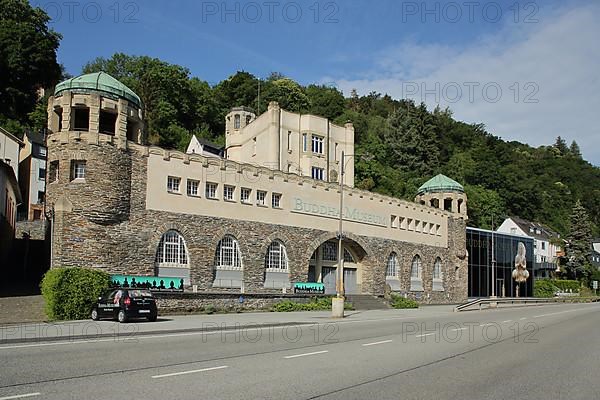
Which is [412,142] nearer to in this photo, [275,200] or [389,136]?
[389,136]

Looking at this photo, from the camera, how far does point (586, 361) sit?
47.8 feet

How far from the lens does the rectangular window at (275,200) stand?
40.9 m

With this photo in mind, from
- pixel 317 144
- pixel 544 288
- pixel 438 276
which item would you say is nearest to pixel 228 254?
pixel 317 144

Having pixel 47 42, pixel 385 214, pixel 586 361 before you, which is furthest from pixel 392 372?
pixel 47 42

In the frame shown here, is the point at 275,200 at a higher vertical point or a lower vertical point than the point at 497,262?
higher

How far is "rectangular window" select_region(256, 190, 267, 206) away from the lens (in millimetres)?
39891

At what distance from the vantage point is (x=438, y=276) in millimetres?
59438

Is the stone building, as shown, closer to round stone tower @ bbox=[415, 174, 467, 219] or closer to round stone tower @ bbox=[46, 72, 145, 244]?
round stone tower @ bbox=[46, 72, 145, 244]

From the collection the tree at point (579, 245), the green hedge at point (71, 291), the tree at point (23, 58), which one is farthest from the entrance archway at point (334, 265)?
the tree at point (579, 245)

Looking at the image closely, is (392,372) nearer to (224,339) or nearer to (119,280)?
(224,339)

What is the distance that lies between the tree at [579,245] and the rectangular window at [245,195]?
73696mm

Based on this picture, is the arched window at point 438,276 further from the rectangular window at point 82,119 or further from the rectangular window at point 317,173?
the rectangular window at point 82,119

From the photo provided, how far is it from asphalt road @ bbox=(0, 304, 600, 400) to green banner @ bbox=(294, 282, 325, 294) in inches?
852

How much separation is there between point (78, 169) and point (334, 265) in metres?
21.9
